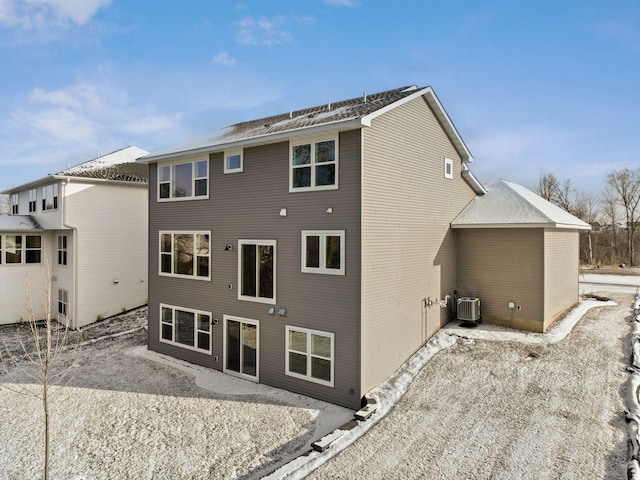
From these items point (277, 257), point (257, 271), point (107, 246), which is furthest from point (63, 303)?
point (277, 257)

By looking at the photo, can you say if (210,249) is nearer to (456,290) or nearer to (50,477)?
(50,477)

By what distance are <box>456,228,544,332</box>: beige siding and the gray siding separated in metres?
6.27

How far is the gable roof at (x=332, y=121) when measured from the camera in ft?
29.7

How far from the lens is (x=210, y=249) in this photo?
1178cm

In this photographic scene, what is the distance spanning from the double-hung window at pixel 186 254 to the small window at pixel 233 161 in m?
2.11

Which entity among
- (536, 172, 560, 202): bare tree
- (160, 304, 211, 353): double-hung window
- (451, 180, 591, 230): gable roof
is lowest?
(160, 304, 211, 353): double-hung window

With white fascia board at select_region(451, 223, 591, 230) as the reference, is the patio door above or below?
below

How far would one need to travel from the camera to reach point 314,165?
31.2 feet

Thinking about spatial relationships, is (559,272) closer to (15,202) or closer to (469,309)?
(469,309)

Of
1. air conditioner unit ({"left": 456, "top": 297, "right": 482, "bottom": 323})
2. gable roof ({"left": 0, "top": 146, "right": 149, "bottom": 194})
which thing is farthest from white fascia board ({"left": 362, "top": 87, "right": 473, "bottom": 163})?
gable roof ({"left": 0, "top": 146, "right": 149, "bottom": 194})

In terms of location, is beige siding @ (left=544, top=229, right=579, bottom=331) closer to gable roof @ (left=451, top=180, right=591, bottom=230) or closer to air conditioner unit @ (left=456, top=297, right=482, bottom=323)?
gable roof @ (left=451, top=180, right=591, bottom=230)

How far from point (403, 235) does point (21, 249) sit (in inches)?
738

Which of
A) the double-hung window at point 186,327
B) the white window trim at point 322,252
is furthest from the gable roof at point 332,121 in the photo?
the double-hung window at point 186,327

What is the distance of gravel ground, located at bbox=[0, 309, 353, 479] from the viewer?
6941mm
